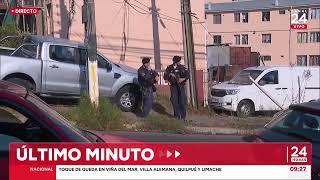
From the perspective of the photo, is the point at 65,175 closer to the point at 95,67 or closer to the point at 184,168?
the point at 184,168

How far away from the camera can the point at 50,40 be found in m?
15.4

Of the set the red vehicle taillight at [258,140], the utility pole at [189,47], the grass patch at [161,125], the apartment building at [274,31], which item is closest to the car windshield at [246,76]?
the utility pole at [189,47]

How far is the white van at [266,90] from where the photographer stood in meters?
19.3

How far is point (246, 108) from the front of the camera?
19.5m

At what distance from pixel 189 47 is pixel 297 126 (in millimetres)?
12350

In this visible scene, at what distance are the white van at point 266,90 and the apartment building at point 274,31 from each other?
44.9m

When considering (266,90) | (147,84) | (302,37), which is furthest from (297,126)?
(302,37)

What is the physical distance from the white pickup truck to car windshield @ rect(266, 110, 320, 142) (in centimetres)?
971

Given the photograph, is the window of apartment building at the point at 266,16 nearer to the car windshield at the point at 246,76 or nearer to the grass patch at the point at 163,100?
the car windshield at the point at 246,76

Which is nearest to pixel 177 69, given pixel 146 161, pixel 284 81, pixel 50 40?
pixel 50 40

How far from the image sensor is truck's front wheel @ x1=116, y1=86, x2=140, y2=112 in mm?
16312

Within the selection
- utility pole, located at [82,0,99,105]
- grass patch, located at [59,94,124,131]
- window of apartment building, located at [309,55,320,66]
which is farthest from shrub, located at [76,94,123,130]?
window of apartment building, located at [309,55,320,66]

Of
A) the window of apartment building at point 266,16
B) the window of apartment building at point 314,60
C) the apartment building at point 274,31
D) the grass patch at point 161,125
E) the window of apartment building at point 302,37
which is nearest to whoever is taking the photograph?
the grass patch at point 161,125

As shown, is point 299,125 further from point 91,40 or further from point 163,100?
point 163,100
